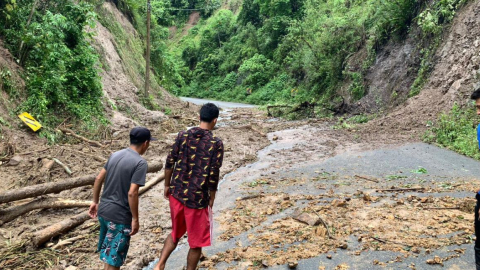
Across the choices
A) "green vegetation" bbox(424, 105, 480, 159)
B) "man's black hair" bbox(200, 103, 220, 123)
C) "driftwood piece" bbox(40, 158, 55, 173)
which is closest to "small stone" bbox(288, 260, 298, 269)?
"man's black hair" bbox(200, 103, 220, 123)

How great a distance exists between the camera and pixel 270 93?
35500 mm

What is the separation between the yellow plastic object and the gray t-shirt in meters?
7.56

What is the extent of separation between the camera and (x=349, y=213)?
5445mm

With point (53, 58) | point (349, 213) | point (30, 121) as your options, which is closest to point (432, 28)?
point (349, 213)

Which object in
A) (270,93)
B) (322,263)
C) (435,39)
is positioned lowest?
(270,93)

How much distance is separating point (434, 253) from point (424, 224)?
2.84 feet

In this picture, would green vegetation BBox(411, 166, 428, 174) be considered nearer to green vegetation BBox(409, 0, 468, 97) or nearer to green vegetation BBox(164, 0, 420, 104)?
green vegetation BBox(409, 0, 468, 97)

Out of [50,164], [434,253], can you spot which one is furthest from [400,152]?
[50,164]

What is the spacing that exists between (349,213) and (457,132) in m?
6.97

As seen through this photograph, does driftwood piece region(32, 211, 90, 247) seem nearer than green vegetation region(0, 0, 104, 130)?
Yes

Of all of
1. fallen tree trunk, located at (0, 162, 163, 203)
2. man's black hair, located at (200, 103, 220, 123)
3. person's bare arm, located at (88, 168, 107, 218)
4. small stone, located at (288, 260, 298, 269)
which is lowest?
fallen tree trunk, located at (0, 162, 163, 203)

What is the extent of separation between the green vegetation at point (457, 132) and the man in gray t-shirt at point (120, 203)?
9.07m

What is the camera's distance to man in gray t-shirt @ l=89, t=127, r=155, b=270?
3301mm

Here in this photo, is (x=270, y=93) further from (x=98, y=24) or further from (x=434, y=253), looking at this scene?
(x=434, y=253)
